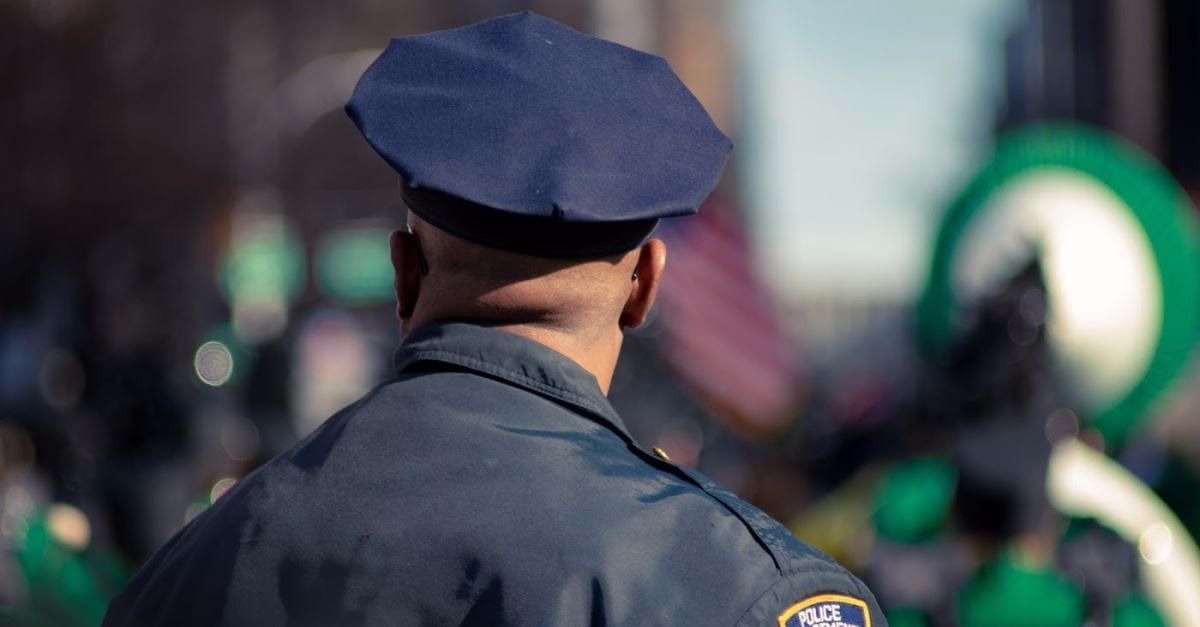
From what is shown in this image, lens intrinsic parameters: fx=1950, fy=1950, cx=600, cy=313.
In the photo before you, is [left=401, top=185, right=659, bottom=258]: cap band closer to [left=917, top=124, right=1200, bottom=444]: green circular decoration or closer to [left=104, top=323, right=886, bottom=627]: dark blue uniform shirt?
[left=104, top=323, right=886, bottom=627]: dark blue uniform shirt

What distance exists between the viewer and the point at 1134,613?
5.61 metres

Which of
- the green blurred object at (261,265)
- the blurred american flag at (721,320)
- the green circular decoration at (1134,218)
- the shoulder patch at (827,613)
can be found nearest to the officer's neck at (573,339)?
the shoulder patch at (827,613)

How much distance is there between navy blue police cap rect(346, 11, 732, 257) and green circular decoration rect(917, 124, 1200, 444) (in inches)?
176

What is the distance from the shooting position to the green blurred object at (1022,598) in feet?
17.5

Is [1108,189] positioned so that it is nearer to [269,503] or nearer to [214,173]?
[269,503]

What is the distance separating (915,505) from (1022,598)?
1114 millimetres

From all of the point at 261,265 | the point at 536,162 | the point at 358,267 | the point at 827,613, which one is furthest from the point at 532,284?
the point at 358,267

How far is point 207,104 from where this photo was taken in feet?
84.6

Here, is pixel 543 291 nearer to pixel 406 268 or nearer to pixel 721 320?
pixel 406 268

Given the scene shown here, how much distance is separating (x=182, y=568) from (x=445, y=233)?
Result: 0.47m

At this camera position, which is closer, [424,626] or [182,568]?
[424,626]

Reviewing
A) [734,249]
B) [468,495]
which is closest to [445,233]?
[468,495]

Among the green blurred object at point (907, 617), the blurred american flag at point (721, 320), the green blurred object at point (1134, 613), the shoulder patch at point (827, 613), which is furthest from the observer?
the blurred american flag at point (721, 320)

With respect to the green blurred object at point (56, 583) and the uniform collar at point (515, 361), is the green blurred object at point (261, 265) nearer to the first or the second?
the green blurred object at point (56, 583)
